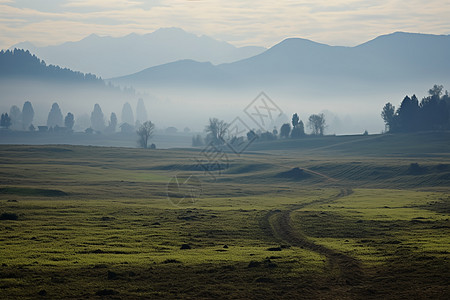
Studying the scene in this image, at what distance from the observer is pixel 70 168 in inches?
5556

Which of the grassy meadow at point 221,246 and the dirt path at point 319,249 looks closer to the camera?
the grassy meadow at point 221,246

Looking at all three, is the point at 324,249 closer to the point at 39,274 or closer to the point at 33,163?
the point at 39,274

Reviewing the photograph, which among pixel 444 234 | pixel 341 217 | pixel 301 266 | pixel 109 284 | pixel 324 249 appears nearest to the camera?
pixel 109 284

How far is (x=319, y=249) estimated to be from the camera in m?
45.6

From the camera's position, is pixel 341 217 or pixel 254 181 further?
pixel 254 181

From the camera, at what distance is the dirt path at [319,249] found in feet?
120

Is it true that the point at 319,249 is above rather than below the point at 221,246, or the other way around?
below

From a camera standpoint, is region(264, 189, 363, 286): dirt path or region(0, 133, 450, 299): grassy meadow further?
region(264, 189, 363, 286): dirt path

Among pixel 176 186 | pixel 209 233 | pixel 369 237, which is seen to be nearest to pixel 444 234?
pixel 369 237

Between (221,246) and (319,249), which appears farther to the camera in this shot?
(221,246)

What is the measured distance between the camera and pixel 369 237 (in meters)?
52.1

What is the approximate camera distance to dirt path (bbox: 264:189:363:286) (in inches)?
1439

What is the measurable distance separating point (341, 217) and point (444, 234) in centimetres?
1614

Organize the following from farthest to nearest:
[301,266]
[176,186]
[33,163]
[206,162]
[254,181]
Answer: [206,162] < [33,163] < [254,181] < [176,186] < [301,266]
